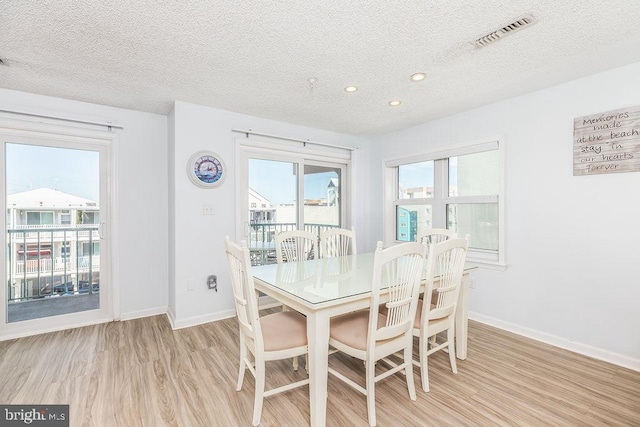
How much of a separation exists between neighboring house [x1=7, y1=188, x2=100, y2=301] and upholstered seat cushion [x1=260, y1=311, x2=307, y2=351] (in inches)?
98.8

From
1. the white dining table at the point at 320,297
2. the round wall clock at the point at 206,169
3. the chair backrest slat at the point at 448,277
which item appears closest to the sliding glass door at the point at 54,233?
the round wall clock at the point at 206,169

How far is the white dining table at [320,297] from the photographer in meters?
1.60

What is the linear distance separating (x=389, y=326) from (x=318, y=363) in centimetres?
46

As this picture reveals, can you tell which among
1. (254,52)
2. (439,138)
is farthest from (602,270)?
(254,52)

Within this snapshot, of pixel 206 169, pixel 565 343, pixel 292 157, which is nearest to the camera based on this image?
pixel 565 343

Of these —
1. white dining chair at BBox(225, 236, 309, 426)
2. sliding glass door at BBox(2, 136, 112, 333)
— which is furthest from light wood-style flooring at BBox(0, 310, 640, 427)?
sliding glass door at BBox(2, 136, 112, 333)

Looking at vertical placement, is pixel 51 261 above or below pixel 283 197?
below

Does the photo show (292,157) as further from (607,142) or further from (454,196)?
(607,142)

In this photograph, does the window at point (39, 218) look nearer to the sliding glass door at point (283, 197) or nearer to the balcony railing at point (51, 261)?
the balcony railing at point (51, 261)

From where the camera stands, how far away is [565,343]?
8.46ft

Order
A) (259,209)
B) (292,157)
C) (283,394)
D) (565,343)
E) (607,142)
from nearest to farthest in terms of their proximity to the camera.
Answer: (283,394), (607,142), (565,343), (259,209), (292,157)

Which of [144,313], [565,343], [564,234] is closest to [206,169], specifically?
[144,313]

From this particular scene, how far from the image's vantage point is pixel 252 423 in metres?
1.68

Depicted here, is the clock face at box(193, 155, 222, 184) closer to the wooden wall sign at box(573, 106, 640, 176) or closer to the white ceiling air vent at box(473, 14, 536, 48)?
the white ceiling air vent at box(473, 14, 536, 48)
